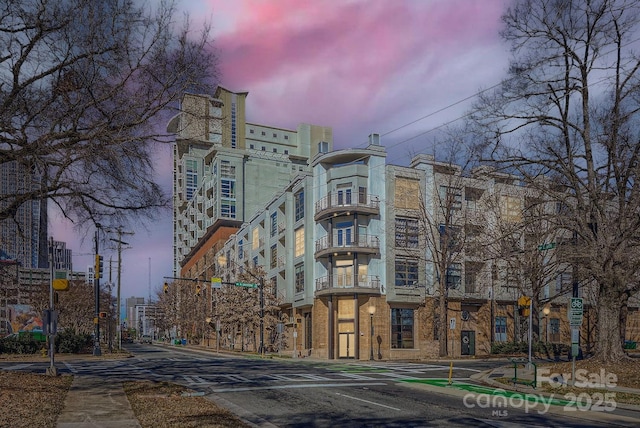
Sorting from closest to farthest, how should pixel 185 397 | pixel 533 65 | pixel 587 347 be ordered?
pixel 185 397 < pixel 533 65 < pixel 587 347

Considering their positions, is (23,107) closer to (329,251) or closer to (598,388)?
(598,388)

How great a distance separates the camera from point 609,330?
2220 cm

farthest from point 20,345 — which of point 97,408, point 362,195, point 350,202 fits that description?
point 97,408

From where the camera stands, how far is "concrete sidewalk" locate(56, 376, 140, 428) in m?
11.0

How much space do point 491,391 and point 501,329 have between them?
113ft

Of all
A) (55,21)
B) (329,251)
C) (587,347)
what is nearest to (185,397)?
(55,21)

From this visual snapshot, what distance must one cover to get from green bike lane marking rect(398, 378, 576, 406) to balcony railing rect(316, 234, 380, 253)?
2309 centimetres

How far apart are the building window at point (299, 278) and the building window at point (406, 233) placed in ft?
32.0

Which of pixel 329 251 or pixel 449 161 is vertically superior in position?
pixel 449 161

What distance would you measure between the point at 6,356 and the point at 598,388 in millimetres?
38877

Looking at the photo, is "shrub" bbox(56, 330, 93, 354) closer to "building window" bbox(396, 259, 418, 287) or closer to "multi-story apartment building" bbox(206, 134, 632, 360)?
"multi-story apartment building" bbox(206, 134, 632, 360)

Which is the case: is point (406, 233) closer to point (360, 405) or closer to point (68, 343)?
point (68, 343)

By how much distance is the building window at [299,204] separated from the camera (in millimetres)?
52469

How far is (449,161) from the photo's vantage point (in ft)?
150
